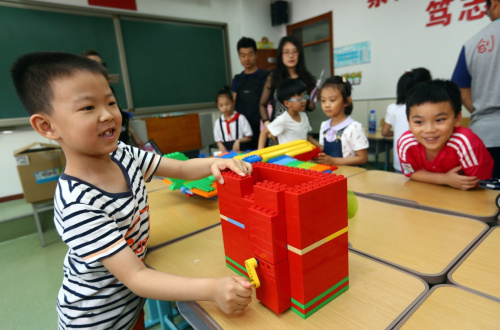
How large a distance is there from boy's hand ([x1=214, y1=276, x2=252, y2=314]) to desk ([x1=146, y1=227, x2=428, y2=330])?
0.17ft

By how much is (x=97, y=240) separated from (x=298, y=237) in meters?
0.41

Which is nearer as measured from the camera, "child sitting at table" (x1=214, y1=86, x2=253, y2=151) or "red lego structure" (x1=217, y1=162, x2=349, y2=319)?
"red lego structure" (x1=217, y1=162, x2=349, y2=319)

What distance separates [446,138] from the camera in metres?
1.20

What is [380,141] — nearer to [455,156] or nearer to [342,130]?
[342,130]

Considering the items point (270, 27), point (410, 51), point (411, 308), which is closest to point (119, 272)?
point (411, 308)

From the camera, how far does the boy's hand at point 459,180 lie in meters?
1.13

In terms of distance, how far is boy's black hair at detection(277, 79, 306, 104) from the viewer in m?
2.12

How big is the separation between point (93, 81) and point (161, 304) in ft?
3.05

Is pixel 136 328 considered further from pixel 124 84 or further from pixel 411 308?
pixel 124 84

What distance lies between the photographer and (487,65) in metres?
1.53

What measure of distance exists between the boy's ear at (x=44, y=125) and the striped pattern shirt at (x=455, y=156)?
4.48ft

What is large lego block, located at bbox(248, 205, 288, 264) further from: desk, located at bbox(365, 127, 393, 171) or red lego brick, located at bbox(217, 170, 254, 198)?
desk, located at bbox(365, 127, 393, 171)

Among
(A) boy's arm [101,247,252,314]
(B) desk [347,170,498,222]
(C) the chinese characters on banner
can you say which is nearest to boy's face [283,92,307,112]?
(B) desk [347,170,498,222]

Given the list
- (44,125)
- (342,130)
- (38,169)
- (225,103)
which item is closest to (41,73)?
(44,125)
